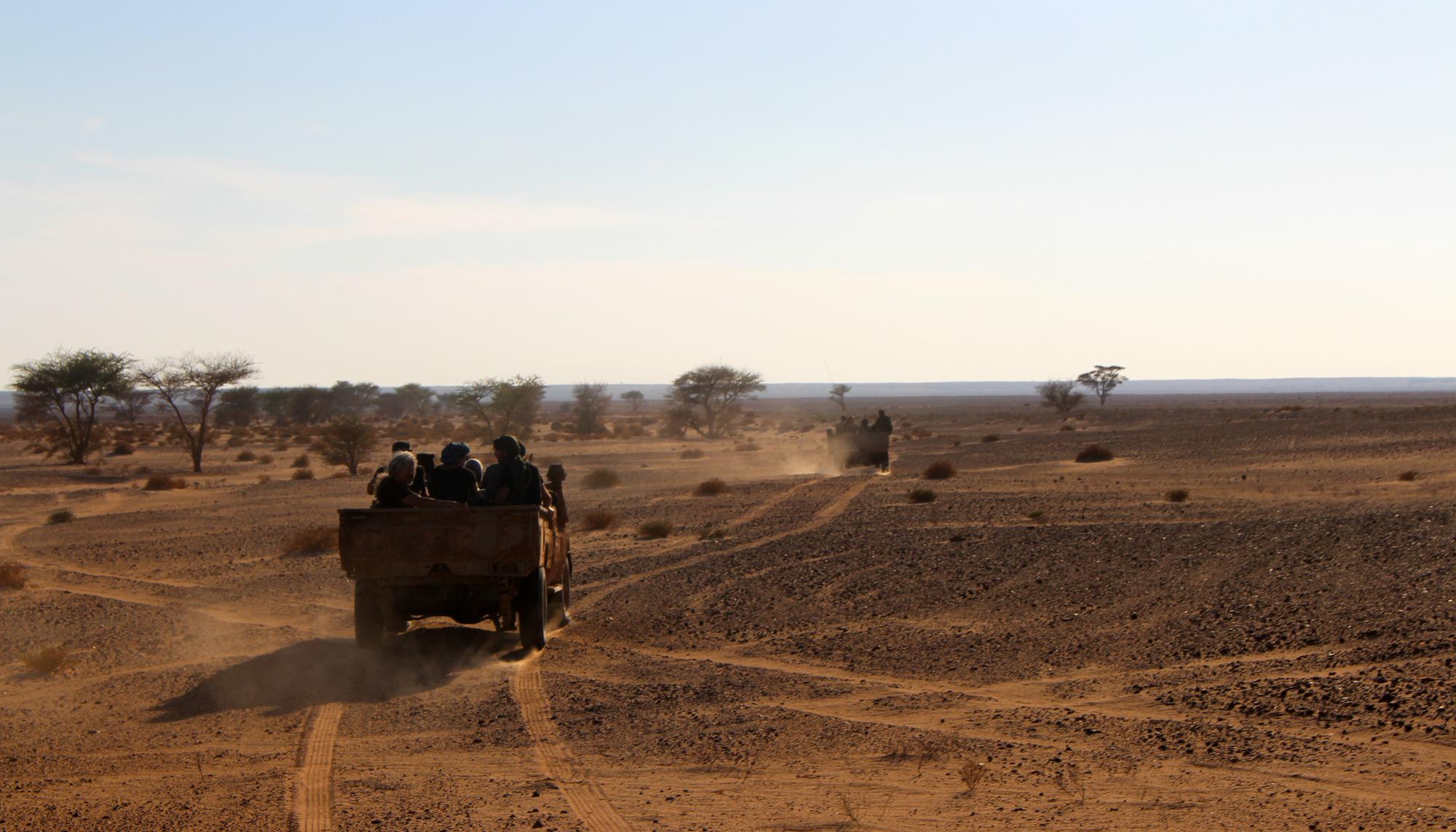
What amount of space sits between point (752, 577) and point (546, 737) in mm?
7815

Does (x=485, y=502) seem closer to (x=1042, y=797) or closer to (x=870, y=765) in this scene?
(x=870, y=765)

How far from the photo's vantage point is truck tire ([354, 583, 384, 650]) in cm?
1177

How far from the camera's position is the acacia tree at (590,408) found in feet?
260

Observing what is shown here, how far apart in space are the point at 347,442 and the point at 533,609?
35373mm

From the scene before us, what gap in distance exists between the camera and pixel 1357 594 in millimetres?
12609

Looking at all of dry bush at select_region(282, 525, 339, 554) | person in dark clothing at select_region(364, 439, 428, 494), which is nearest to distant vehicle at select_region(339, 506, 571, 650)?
person in dark clothing at select_region(364, 439, 428, 494)

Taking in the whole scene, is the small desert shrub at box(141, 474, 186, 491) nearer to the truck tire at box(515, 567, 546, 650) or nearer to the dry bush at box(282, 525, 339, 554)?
the dry bush at box(282, 525, 339, 554)

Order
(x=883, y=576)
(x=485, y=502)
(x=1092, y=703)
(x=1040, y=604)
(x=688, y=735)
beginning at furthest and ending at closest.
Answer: (x=883, y=576), (x=1040, y=604), (x=485, y=502), (x=1092, y=703), (x=688, y=735)

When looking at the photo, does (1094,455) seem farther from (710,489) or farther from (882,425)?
(710,489)

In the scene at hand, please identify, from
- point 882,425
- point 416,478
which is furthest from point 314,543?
point 882,425

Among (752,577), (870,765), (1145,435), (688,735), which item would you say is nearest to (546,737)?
(688,735)

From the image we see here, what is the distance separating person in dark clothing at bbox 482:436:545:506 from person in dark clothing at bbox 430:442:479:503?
0.20 metres

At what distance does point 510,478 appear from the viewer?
12.2m

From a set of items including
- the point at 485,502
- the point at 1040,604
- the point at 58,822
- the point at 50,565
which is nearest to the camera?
the point at 58,822
